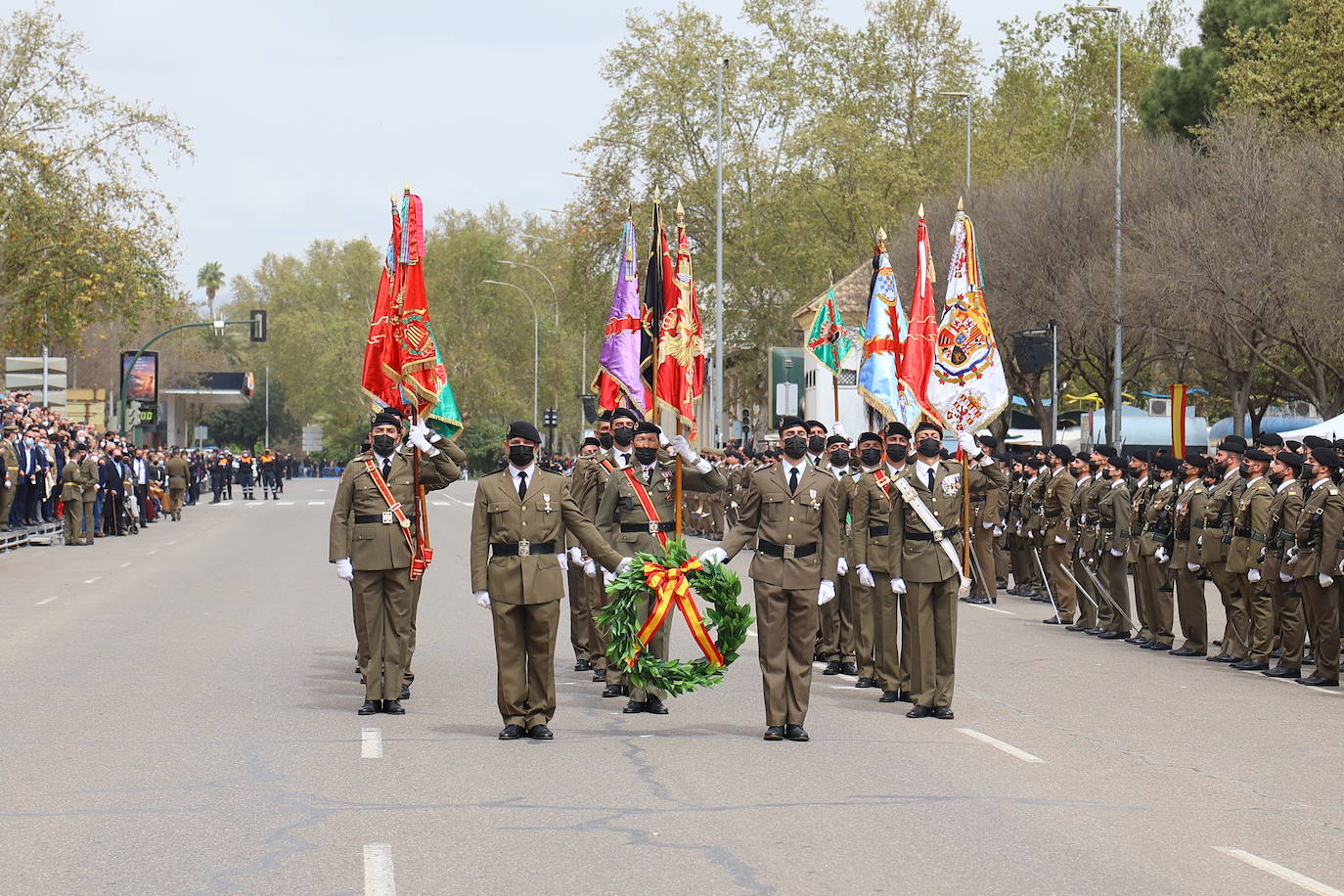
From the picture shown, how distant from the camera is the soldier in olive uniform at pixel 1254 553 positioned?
15.4 metres

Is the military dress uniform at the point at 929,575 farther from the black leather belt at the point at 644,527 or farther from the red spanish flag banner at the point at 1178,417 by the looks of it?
the red spanish flag banner at the point at 1178,417

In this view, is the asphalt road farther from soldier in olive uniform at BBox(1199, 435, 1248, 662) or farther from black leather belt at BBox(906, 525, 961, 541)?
black leather belt at BBox(906, 525, 961, 541)

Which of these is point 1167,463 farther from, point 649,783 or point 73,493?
point 73,493

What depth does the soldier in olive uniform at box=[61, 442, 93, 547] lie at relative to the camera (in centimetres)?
3453

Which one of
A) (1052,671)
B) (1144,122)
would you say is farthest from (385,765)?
(1144,122)

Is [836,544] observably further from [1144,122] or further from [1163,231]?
[1144,122]

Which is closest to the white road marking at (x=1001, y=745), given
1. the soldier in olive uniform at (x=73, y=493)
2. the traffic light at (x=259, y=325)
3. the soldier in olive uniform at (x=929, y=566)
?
the soldier in olive uniform at (x=929, y=566)

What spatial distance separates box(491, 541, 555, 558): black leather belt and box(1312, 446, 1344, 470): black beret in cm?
682

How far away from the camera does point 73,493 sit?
34.7 m

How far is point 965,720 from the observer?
12.2 m

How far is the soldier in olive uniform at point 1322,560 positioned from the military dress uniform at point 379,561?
6.85 metres

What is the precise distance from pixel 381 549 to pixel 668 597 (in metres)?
2.12

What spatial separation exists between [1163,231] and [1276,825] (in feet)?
90.2

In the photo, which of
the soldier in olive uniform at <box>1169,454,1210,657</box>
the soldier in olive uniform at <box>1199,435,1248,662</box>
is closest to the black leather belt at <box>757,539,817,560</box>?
the soldier in olive uniform at <box>1199,435,1248,662</box>
